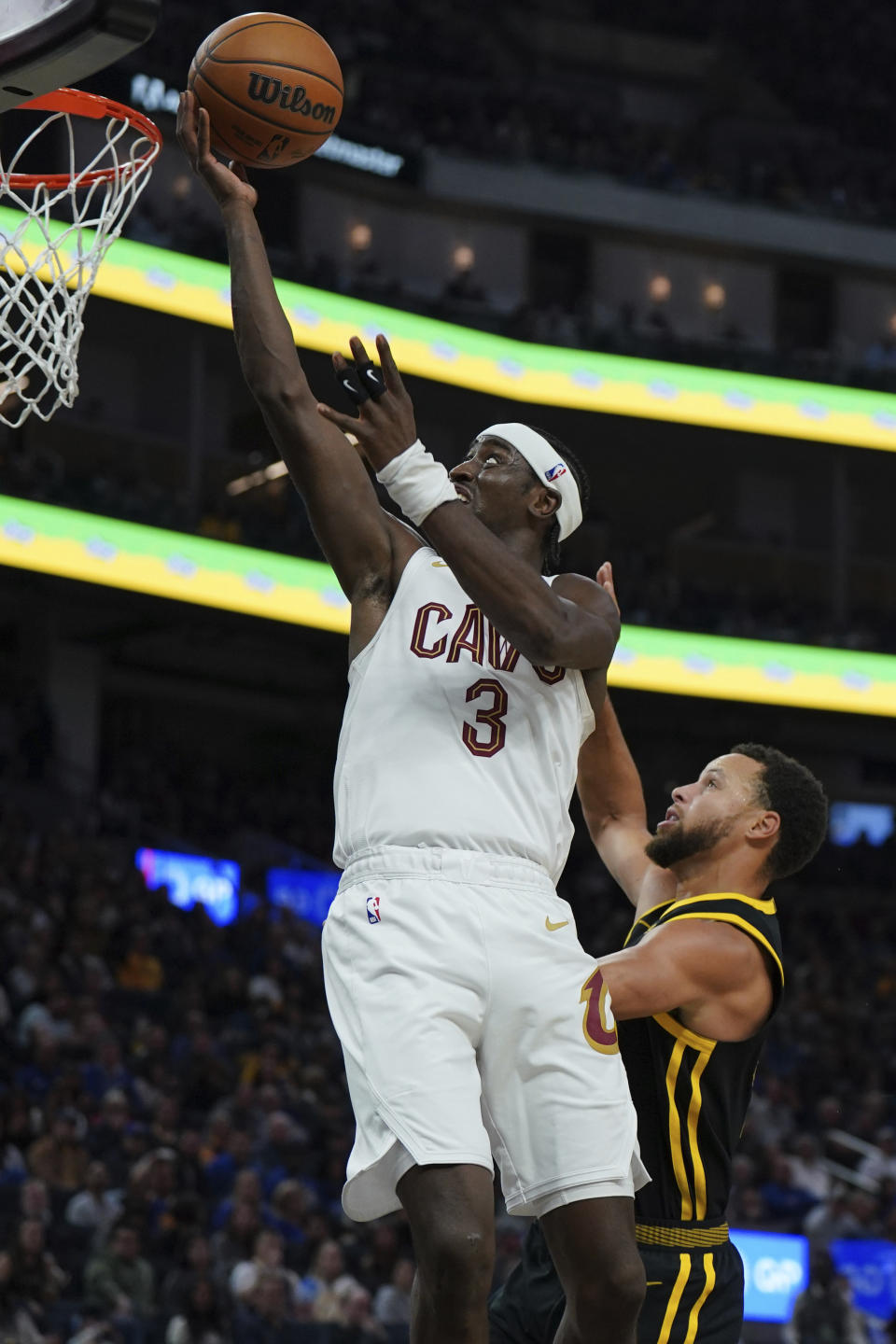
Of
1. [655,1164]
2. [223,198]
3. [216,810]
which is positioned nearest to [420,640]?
[223,198]

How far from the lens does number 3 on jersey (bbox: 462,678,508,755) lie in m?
3.41

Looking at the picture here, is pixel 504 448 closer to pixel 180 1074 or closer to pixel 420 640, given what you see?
pixel 420 640

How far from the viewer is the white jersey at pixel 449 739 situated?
132 inches

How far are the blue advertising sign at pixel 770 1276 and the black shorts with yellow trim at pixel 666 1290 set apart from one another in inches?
313

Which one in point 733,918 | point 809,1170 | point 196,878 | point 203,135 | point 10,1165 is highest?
point 203,135

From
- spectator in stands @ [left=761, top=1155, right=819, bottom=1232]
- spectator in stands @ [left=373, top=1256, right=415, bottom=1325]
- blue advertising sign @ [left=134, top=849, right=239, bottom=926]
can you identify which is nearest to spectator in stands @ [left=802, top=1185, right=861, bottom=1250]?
spectator in stands @ [left=761, top=1155, right=819, bottom=1232]

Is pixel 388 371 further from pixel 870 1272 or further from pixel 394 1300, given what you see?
pixel 870 1272

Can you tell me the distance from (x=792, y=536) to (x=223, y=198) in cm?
2268

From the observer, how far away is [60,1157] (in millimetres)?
10109

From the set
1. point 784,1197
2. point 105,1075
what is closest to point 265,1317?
point 105,1075

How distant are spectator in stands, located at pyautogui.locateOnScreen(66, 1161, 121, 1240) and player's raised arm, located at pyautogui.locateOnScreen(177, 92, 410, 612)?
708 cm

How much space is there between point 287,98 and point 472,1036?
1959 millimetres

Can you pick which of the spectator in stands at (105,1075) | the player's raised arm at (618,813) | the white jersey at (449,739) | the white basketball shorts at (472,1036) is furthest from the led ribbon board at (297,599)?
the white basketball shorts at (472,1036)

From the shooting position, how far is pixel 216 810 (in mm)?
19156
